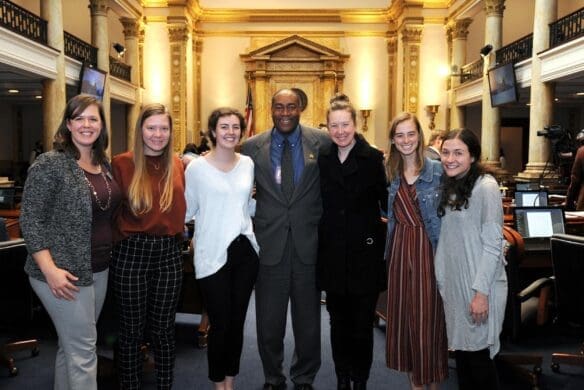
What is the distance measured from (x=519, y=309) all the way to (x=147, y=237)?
2.22 meters

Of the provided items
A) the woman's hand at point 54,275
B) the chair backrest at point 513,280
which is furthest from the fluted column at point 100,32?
the chair backrest at point 513,280

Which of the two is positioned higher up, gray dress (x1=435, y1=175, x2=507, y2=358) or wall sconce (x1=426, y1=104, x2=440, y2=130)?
wall sconce (x1=426, y1=104, x2=440, y2=130)

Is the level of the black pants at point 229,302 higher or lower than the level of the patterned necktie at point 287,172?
lower

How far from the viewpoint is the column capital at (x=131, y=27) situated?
49.0 feet

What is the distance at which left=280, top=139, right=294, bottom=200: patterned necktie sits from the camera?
3.16m

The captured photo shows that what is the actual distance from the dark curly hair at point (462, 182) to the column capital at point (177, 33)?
13.7 m

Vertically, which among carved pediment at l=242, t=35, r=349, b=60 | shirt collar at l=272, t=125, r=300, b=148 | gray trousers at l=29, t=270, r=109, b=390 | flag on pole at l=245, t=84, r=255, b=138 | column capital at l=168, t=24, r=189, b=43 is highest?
column capital at l=168, t=24, r=189, b=43

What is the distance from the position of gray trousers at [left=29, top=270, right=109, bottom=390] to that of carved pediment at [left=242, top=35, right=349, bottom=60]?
47.1ft

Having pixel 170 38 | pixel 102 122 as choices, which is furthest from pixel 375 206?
pixel 170 38

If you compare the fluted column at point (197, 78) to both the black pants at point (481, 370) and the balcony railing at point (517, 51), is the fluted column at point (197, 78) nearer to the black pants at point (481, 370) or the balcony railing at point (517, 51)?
the balcony railing at point (517, 51)

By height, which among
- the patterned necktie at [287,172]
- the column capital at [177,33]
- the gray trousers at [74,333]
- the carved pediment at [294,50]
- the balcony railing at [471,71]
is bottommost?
the gray trousers at [74,333]

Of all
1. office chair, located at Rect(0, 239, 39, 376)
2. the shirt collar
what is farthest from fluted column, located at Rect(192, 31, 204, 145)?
the shirt collar

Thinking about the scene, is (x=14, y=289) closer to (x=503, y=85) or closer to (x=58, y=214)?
(x=58, y=214)

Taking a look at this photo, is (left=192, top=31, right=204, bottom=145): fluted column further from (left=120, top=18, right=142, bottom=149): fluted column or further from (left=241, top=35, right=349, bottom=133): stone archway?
(left=120, top=18, right=142, bottom=149): fluted column
